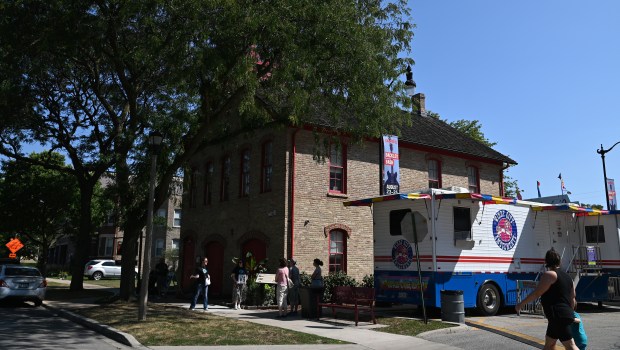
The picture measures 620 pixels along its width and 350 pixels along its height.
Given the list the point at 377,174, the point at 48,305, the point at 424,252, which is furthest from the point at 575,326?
the point at 48,305

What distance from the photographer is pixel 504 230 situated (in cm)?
1504

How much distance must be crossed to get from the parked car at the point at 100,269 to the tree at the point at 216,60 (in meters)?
25.1

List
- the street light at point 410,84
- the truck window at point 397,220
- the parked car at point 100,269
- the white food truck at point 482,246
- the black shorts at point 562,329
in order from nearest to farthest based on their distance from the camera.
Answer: the black shorts at point 562,329 < the white food truck at point 482,246 < the truck window at point 397,220 < the street light at point 410,84 < the parked car at point 100,269

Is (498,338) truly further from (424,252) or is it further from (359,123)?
(359,123)

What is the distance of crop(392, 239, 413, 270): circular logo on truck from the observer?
563 inches

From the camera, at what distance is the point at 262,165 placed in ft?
66.5

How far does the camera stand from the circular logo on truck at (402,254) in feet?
46.9

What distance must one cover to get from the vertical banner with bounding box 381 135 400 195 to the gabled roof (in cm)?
94

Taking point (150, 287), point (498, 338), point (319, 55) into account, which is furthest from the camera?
point (150, 287)

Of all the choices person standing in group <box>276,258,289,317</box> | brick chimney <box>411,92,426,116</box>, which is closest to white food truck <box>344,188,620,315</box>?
person standing in group <box>276,258,289,317</box>

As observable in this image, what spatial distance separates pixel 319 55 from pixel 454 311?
24.7 feet

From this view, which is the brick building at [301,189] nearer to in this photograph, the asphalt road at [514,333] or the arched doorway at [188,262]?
the arched doorway at [188,262]

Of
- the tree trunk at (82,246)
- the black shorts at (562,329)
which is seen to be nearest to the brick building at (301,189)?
the tree trunk at (82,246)

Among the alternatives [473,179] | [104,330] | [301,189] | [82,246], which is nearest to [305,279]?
[301,189]
